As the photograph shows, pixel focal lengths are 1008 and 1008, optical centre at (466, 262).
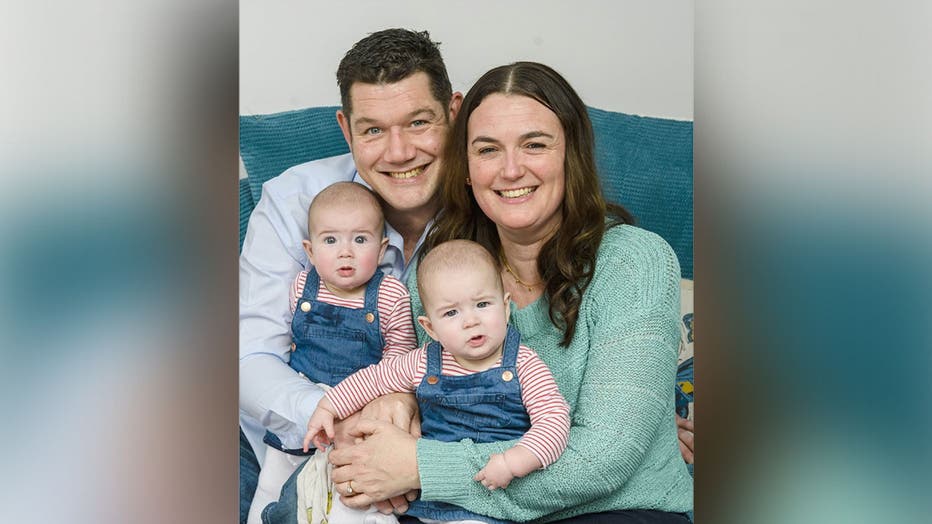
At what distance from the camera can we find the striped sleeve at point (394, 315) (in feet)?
8.07

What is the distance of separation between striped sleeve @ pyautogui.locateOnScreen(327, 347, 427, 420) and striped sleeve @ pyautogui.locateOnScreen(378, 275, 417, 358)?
64 mm

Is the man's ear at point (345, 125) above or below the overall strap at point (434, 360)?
above

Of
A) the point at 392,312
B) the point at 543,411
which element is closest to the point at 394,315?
the point at 392,312

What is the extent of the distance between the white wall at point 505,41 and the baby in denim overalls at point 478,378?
0.58 metres

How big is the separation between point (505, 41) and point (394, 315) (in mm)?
755

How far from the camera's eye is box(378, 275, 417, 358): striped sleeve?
8.07 feet

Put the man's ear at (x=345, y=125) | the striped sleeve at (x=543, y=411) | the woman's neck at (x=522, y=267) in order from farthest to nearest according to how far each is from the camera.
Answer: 1. the man's ear at (x=345, y=125)
2. the woman's neck at (x=522, y=267)
3. the striped sleeve at (x=543, y=411)

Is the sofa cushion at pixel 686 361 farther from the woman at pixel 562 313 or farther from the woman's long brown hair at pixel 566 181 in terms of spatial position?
the woman's long brown hair at pixel 566 181

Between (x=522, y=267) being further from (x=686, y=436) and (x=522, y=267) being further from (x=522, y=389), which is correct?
(x=686, y=436)

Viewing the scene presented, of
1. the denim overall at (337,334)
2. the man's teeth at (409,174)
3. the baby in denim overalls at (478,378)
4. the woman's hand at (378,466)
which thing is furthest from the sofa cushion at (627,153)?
the woman's hand at (378,466)

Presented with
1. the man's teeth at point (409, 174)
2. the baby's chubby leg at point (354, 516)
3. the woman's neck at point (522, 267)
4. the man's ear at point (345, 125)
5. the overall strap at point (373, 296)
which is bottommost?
the baby's chubby leg at point (354, 516)
